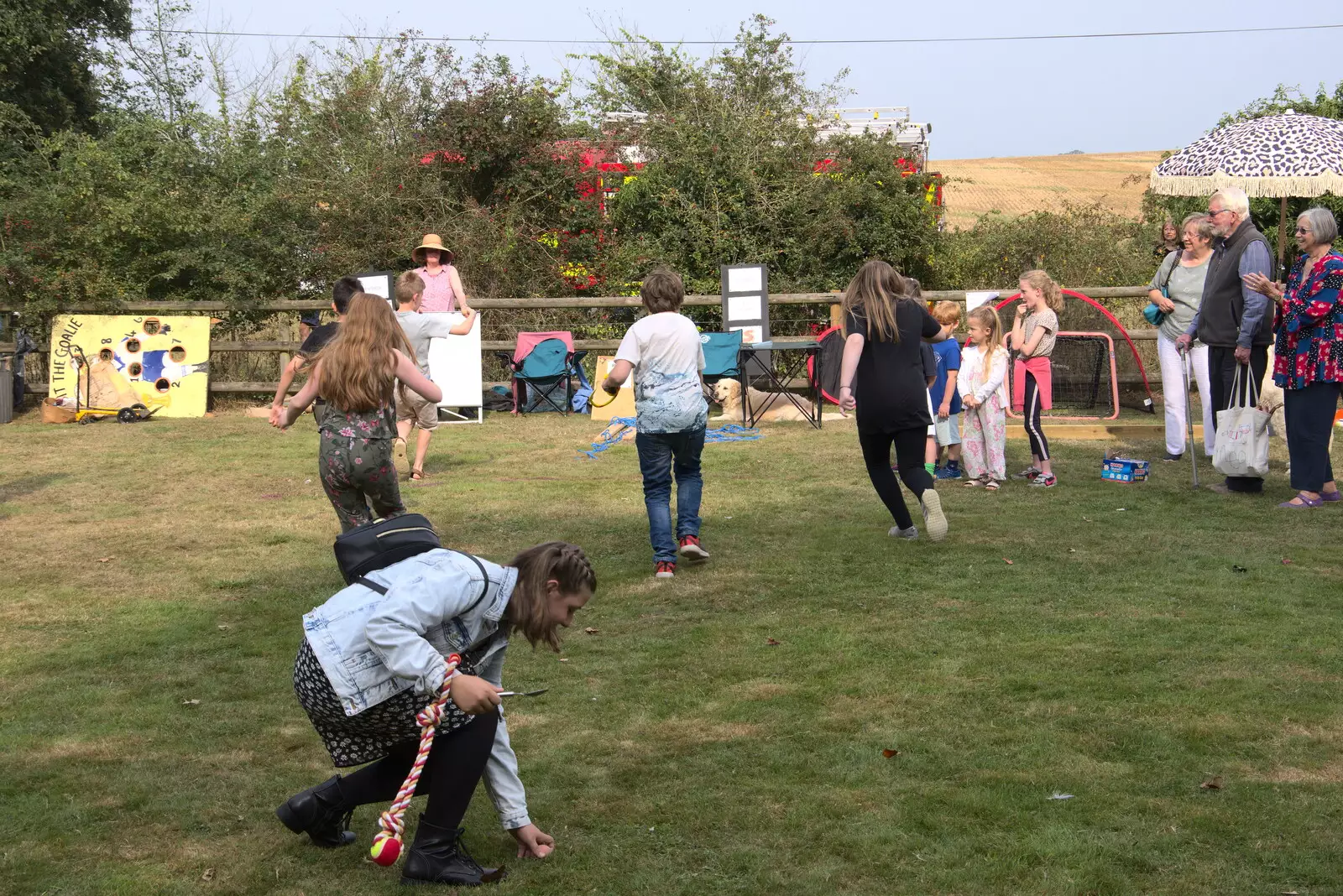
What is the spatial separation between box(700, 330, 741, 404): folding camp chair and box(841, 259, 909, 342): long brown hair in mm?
6748

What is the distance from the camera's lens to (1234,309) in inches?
355

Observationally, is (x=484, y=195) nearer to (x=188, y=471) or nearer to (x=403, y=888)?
(x=188, y=471)

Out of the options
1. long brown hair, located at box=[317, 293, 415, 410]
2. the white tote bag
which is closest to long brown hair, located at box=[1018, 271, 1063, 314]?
the white tote bag

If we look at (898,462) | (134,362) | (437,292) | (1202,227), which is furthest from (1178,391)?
(134,362)

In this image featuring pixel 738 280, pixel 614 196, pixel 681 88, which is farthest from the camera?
pixel 681 88

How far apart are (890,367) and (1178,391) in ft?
13.8

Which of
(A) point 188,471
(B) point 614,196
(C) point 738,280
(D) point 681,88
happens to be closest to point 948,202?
(D) point 681,88

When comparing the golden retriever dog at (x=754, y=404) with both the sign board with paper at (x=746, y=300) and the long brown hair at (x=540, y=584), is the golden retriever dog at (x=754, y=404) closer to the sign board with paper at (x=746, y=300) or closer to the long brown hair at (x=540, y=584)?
the sign board with paper at (x=746, y=300)

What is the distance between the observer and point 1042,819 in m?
3.78

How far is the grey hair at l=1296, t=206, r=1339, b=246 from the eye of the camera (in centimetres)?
776

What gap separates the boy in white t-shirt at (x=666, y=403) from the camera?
6805 millimetres

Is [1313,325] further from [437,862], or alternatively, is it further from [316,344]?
[437,862]

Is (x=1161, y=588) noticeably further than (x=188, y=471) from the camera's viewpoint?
No

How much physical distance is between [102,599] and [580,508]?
11.1ft
